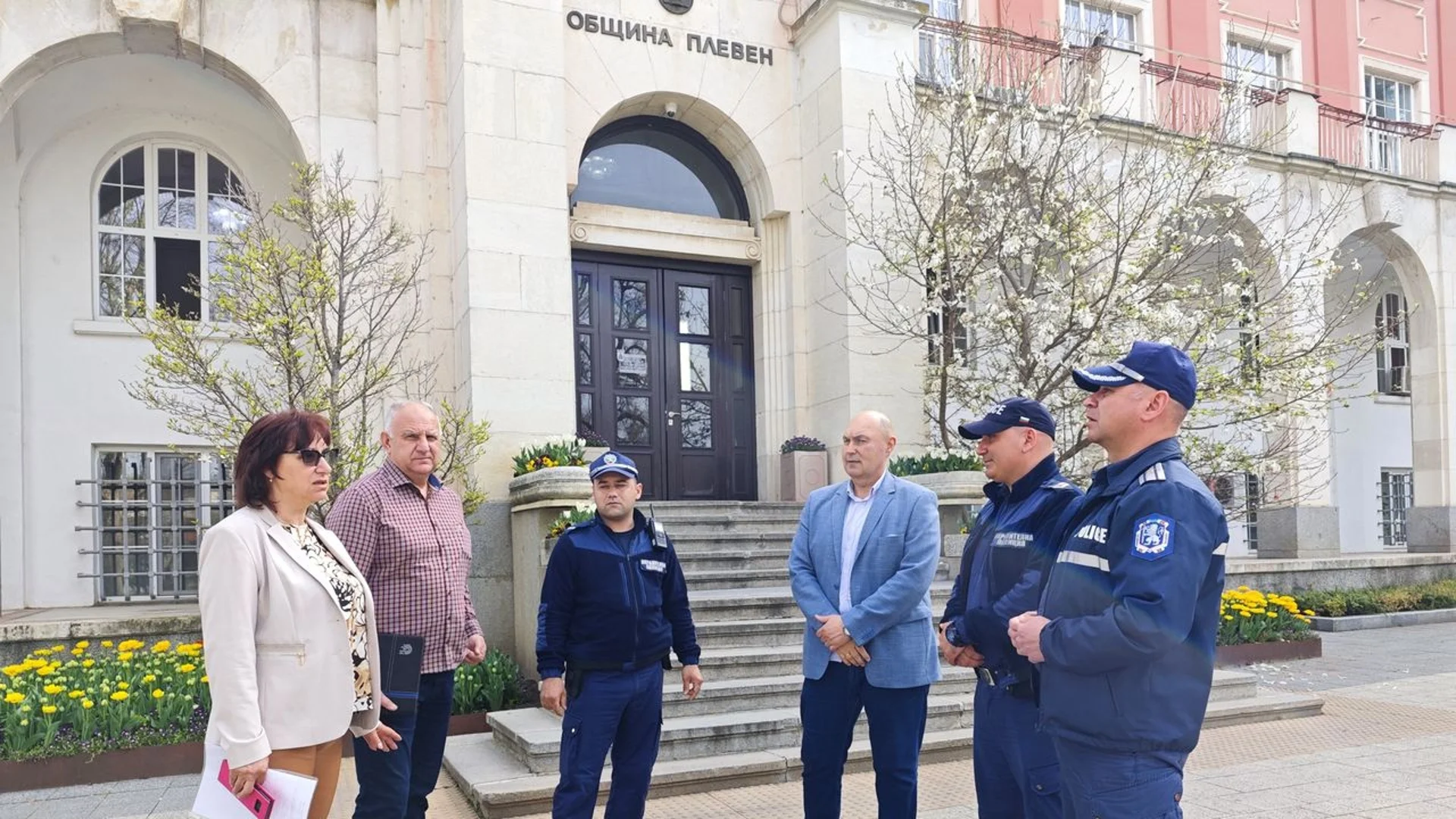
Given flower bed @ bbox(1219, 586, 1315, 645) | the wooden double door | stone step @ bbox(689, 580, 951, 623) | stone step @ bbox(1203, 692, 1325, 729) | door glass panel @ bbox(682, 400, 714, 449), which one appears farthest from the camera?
door glass panel @ bbox(682, 400, 714, 449)

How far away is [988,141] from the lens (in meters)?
10.7

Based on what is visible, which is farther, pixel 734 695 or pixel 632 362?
pixel 632 362

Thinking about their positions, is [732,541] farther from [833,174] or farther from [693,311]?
[833,174]

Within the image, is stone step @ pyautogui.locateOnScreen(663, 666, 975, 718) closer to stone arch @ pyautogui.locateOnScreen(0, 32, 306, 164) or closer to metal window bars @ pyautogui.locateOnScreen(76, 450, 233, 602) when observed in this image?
metal window bars @ pyautogui.locateOnScreen(76, 450, 233, 602)

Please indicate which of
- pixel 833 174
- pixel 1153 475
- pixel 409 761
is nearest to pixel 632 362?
pixel 833 174

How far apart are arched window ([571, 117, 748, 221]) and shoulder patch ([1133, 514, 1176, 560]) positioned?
10.1 m

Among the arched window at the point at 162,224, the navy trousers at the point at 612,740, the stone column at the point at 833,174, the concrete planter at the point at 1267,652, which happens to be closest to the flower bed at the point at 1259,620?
the concrete planter at the point at 1267,652

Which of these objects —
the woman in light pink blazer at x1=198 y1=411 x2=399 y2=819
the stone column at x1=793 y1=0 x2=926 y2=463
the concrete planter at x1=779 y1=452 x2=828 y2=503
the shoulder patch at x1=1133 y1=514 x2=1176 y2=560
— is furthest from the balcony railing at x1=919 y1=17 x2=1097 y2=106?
the woman in light pink blazer at x1=198 y1=411 x2=399 y2=819

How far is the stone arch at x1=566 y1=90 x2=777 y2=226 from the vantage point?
39.4ft

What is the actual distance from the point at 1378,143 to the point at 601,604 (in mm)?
18717

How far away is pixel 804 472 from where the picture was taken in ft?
39.1

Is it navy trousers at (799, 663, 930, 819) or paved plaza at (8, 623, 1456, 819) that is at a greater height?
navy trousers at (799, 663, 930, 819)

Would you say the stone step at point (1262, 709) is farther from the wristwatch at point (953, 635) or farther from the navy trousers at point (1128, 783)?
the navy trousers at point (1128, 783)

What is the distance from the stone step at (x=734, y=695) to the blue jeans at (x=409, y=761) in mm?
2591
